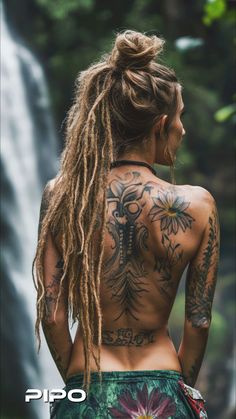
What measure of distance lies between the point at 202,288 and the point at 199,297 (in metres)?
0.03

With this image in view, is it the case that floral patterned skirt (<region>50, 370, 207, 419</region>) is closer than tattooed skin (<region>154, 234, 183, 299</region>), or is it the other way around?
floral patterned skirt (<region>50, 370, 207, 419</region>)

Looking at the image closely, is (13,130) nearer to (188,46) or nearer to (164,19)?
(164,19)

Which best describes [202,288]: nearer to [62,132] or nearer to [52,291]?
[52,291]

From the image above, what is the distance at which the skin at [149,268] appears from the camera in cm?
286

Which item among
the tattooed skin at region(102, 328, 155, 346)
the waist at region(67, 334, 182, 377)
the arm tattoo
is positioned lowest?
the waist at region(67, 334, 182, 377)

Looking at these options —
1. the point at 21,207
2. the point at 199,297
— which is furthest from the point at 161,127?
the point at 21,207

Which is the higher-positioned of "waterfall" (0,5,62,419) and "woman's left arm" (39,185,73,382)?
"woman's left arm" (39,185,73,382)

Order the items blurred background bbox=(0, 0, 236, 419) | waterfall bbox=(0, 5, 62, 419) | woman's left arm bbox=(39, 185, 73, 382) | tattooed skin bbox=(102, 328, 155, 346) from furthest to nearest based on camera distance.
Answer: 1. blurred background bbox=(0, 0, 236, 419)
2. waterfall bbox=(0, 5, 62, 419)
3. woman's left arm bbox=(39, 185, 73, 382)
4. tattooed skin bbox=(102, 328, 155, 346)

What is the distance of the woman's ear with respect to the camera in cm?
299

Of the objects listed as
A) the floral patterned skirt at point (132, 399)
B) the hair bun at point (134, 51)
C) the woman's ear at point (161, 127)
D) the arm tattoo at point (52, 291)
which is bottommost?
the floral patterned skirt at point (132, 399)

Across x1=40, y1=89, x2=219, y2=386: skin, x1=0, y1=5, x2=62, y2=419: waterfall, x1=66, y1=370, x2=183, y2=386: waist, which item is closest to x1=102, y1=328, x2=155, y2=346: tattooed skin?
x1=40, y1=89, x2=219, y2=386: skin

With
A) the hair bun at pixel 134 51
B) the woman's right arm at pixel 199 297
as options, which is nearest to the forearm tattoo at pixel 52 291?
the woman's right arm at pixel 199 297

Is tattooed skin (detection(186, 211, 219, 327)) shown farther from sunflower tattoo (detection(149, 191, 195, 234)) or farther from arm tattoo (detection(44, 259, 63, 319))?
arm tattoo (detection(44, 259, 63, 319))

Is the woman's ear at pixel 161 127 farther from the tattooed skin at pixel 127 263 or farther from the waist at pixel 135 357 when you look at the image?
the waist at pixel 135 357
